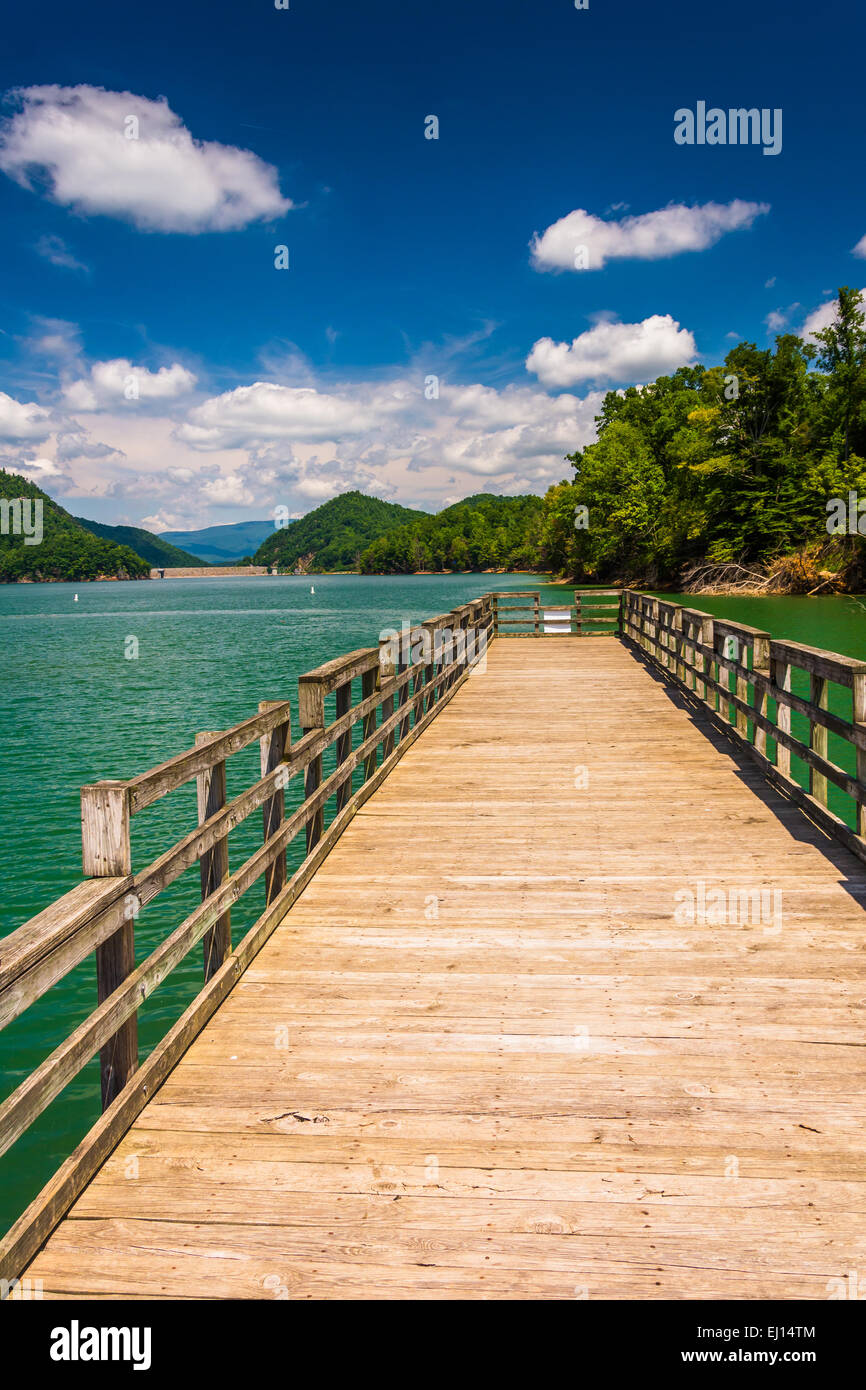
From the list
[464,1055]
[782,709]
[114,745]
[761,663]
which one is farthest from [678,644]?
[114,745]

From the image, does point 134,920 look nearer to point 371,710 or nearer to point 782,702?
point 371,710

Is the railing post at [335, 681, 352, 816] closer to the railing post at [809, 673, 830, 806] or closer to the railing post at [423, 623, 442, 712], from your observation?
the railing post at [809, 673, 830, 806]

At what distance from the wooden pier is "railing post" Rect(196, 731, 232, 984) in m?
0.02

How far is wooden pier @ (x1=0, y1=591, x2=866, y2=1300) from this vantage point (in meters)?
2.36

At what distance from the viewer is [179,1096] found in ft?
10.4

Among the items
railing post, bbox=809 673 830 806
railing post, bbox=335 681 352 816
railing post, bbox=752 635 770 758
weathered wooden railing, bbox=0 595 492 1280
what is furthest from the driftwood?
weathered wooden railing, bbox=0 595 492 1280

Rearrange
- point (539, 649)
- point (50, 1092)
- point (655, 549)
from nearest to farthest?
point (50, 1092)
point (539, 649)
point (655, 549)

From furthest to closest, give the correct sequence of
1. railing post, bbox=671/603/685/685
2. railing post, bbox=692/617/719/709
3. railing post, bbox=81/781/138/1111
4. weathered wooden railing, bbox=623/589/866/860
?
1. railing post, bbox=671/603/685/685
2. railing post, bbox=692/617/719/709
3. weathered wooden railing, bbox=623/589/866/860
4. railing post, bbox=81/781/138/1111

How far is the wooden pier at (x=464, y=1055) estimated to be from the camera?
236 cm

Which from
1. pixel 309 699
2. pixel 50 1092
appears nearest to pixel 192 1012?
pixel 50 1092

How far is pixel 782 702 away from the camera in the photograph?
7051 mm

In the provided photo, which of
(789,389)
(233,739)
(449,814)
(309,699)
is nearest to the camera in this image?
(233,739)

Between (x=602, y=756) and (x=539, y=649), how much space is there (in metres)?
10.7

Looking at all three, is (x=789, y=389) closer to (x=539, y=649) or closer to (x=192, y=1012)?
(x=539, y=649)
